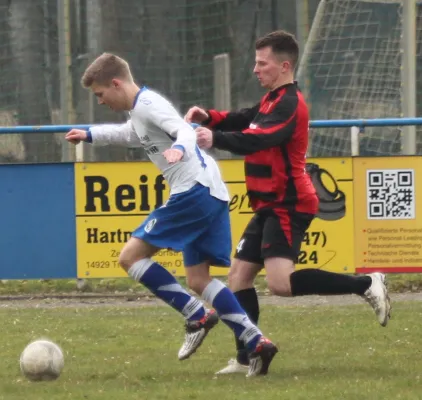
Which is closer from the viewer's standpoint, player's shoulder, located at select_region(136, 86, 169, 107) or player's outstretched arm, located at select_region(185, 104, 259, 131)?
player's shoulder, located at select_region(136, 86, 169, 107)

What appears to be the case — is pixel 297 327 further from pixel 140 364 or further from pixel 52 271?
pixel 52 271

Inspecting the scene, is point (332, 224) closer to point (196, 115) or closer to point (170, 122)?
point (196, 115)

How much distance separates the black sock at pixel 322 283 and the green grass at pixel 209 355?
46 cm

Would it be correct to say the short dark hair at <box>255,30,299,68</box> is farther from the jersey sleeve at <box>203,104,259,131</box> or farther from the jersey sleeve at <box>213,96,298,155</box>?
the jersey sleeve at <box>203,104,259,131</box>

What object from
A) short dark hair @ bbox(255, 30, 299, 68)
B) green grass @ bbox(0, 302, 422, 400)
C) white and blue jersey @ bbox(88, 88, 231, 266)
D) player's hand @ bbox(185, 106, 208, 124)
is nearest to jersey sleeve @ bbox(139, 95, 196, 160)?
white and blue jersey @ bbox(88, 88, 231, 266)

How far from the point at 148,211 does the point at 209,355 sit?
355 centimetres

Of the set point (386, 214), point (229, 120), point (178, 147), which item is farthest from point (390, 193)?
point (178, 147)

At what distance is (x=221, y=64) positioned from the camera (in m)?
13.0

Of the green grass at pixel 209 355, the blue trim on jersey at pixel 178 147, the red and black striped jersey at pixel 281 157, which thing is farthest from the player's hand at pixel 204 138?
the green grass at pixel 209 355

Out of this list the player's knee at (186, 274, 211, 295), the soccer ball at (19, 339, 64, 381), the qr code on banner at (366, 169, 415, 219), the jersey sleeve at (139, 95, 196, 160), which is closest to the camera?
the jersey sleeve at (139, 95, 196, 160)

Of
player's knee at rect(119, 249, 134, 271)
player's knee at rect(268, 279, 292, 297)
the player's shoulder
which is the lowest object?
player's knee at rect(268, 279, 292, 297)

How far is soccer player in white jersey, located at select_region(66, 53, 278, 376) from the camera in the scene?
673 cm

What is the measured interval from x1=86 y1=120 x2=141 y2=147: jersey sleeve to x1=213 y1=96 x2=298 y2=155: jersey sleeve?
2.36 ft

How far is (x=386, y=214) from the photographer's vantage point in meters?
11.0
